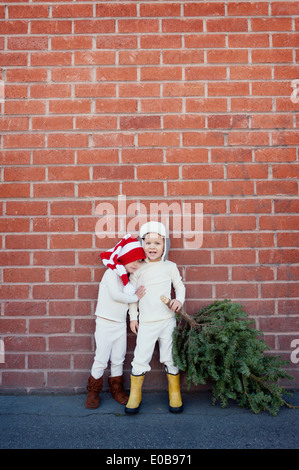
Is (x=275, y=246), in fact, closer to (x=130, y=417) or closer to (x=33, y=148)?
(x=130, y=417)

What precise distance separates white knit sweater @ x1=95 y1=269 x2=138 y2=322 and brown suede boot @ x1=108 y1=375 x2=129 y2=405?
0.45 meters

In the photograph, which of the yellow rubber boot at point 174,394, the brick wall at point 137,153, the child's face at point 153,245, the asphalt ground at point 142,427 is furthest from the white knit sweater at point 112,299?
the asphalt ground at point 142,427

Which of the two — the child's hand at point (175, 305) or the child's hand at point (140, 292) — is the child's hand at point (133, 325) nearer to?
the child's hand at point (140, 292)

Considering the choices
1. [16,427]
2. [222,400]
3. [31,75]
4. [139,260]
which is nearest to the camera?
[16,427]

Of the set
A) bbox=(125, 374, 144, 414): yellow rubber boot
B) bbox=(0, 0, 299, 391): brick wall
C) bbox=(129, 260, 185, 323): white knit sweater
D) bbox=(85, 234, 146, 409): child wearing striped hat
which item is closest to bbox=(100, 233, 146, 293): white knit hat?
bbox=(85, 234, 146, 409): child wearing striped hat

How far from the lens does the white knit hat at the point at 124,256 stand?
2635 millimetres

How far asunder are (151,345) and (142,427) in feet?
1.75

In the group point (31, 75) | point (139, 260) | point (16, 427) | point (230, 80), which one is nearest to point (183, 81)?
point (230, 80)

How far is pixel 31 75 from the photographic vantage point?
2918 mm

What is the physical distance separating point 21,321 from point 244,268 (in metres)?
1.81

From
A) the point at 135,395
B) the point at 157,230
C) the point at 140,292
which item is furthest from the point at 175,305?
the point at 135,395

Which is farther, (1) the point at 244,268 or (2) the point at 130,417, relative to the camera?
(1) the point at 244,268

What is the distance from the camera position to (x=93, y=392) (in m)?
2.64

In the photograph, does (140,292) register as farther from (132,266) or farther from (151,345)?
(151,345)
